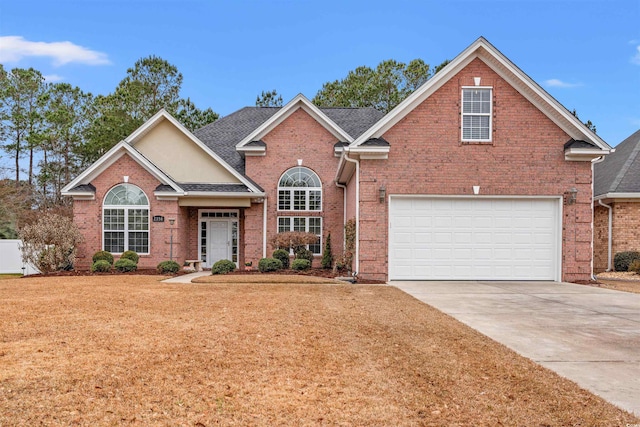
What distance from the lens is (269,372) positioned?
4.88 meters

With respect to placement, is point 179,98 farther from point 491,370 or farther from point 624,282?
point 491,370

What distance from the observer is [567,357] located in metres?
5.58

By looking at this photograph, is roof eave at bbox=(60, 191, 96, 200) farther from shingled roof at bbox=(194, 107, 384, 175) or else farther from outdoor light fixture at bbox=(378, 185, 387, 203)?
outdoor light fixture at bbox=(378, 185, 387, 203)

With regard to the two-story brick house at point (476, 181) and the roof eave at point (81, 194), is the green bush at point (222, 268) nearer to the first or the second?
the two-story brick house at point (476, 181)

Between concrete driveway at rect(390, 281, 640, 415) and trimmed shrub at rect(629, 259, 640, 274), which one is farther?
trimmed shrub at rect(629, 259, 640, 274)

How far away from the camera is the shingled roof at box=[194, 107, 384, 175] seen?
20766mm

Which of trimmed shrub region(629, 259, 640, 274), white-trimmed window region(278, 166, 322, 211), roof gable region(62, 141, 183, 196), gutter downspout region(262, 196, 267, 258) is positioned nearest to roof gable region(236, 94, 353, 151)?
white-trimmed window region(278, 166, 322, 211)

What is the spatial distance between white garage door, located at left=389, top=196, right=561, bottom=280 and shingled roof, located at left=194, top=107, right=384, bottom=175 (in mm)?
7023

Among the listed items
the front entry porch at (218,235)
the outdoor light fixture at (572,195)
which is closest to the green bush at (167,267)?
the front entry porch at (218,235)

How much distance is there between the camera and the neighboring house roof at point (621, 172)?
58.0 ft

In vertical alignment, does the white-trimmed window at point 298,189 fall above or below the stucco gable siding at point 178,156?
below

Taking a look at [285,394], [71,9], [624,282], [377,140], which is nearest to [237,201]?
[377,140]

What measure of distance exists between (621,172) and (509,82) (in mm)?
8124

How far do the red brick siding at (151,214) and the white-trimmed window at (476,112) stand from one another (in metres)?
10.6
